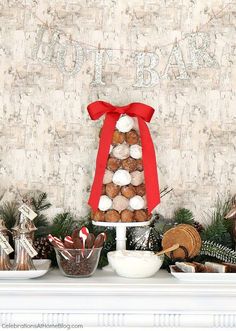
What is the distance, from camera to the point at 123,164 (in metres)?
2.22

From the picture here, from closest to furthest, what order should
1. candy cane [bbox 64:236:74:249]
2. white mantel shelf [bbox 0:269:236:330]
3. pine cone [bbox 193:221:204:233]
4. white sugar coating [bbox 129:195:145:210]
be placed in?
1. white mantel shelf [bbox 0:269:236:330]
2. candy cane [bbox 64:236:74:249]
3. white sugar coating [bbox 129:195:145:210]
4. pine cone [bbox 193:221:204:233]

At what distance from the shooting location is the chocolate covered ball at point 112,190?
86.9 inches

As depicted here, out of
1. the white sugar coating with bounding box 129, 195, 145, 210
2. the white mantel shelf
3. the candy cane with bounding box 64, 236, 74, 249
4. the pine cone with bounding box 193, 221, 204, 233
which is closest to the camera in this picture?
the white mantel shelf

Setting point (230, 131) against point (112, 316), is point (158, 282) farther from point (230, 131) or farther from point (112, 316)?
point (230, 131)

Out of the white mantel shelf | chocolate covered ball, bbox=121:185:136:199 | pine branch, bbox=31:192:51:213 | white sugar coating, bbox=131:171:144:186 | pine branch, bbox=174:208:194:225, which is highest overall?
white sugar coating, bbox=131:171:144:186

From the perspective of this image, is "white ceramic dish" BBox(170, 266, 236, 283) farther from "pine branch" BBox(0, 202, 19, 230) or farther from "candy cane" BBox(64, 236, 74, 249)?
"pine branch" BBox(0, 202, 19, 230)

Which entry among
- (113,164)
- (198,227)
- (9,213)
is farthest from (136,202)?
(9,213)

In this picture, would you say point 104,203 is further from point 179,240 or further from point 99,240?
point 179,240

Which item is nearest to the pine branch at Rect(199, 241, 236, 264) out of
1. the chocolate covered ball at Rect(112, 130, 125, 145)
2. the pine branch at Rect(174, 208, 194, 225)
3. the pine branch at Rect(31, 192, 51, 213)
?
the pine branch at Rect(174, 208, 194, 225)

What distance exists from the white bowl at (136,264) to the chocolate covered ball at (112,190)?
214 millimetres

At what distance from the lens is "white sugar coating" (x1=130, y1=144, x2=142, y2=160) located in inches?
87.5

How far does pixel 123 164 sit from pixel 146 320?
55cm

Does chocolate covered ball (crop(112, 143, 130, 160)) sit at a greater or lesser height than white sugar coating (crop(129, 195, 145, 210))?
greater

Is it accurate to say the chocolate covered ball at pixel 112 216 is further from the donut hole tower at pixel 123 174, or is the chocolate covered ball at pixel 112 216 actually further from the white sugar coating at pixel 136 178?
the white sugar coating at pixel 136 178
